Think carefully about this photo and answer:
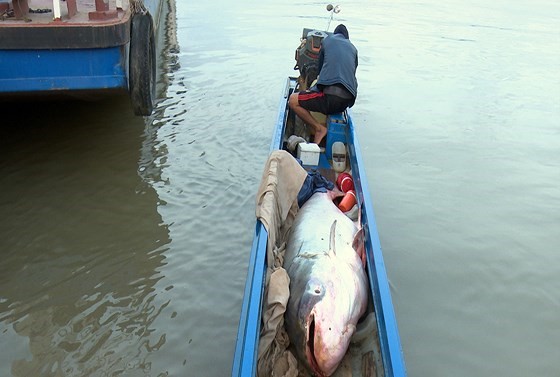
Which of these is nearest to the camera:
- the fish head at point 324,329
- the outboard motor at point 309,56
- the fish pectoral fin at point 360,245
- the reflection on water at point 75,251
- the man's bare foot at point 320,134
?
the fish head at point 324,329

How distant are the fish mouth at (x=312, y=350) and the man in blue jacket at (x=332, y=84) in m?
3.63

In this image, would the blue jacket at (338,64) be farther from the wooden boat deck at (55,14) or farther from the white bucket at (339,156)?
the wooden boat deck at (55,14)

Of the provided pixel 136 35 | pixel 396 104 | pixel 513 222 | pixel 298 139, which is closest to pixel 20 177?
pixel 136 35

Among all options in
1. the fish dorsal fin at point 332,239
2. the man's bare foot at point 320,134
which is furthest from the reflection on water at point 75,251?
the man's bare foot at point 320,134

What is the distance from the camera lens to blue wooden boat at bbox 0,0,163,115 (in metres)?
4.41

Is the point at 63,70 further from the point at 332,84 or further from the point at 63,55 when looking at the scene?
the point at 332,84

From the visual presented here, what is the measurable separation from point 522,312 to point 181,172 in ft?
12.4

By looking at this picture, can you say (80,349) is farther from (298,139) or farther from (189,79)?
(189,79)

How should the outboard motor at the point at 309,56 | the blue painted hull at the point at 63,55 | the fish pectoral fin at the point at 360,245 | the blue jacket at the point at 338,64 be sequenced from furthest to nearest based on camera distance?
the outboard motor at the point at 309,56 → the blue jacket at the point at 338,64 → the blue painted hull at the point at 63,55 → the fish pectoral fin at the point at 360,245

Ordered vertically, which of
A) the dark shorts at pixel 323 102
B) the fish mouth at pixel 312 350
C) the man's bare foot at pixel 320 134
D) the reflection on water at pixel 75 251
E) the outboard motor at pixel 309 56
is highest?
the outboard motor at pixel 309 56

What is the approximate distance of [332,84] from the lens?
6.06 m

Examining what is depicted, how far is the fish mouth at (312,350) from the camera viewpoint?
9.63 feet

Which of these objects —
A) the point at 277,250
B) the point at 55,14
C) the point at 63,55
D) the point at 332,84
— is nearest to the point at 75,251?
the point at 63,55

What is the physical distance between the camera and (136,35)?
4.98 m
